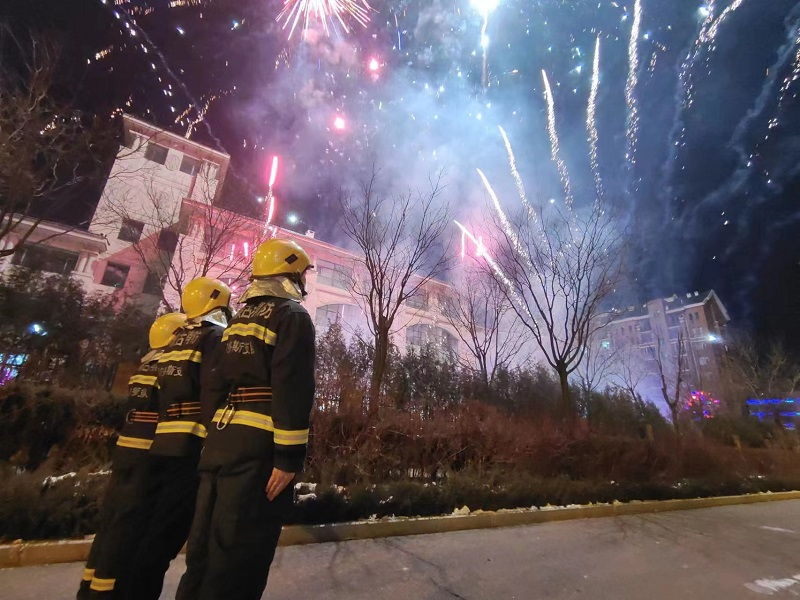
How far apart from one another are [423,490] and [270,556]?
156 inches

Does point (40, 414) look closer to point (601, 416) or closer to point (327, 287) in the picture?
point (601, 416)

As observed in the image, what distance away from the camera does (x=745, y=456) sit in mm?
12789

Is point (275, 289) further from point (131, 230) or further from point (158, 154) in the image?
point (158, 154)

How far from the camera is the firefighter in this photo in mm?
2244

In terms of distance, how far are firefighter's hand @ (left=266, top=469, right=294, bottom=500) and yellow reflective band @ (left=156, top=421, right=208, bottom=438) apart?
0.84 metres

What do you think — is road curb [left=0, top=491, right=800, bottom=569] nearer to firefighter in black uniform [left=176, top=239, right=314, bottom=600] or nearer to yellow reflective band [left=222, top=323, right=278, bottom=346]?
firefighter in black uniform [left=176, top=239, right=314, bottom=600]

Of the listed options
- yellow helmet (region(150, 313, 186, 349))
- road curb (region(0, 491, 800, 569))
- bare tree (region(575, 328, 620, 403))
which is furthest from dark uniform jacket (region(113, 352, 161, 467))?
bare tree (region(575, 328, 620, 403))

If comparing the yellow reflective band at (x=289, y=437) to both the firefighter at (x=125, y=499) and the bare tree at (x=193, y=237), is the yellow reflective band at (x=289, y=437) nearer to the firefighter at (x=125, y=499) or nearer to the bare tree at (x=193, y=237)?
the firefighter at (x=125, y=499)

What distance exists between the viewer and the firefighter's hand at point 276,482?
186 centimetres

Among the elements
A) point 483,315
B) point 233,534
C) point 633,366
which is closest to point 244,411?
point 233,534

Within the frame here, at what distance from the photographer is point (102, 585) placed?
2.21 meters

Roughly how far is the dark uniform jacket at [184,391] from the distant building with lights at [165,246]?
34.9ft

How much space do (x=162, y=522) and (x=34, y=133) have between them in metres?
8.63

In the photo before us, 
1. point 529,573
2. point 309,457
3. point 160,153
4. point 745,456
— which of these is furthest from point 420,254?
point 160,153
